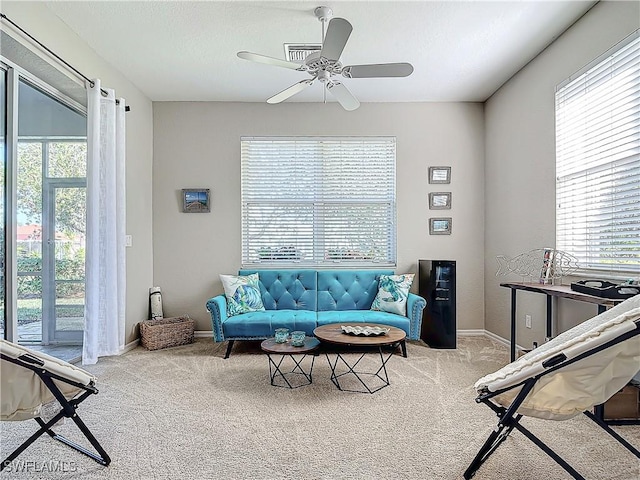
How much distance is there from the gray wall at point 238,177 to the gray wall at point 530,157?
0.23 meters

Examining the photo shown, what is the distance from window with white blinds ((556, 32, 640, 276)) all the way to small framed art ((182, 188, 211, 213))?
3720 mm

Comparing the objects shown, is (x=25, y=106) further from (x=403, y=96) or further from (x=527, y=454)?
(x=527, y=454)

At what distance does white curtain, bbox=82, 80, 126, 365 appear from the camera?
135 inches

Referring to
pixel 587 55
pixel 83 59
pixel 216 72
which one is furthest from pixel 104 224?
pixel 587 55

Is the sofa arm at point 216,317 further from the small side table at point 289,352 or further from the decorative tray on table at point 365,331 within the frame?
the decorative tray on table at point 365,331

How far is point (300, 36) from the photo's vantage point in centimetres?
331

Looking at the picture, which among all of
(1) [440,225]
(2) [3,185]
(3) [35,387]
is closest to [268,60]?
(2) [3,185]

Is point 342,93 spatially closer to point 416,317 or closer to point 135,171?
point 416,317

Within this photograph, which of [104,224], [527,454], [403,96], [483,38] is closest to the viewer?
[527,454]

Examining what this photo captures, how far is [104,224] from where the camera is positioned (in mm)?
3607

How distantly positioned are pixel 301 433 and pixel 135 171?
345cm

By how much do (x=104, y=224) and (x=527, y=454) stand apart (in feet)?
11.9

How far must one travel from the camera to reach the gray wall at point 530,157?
9.71 ft

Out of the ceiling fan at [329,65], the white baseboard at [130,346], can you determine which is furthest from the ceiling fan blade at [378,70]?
the white baseboard at [130,346]
